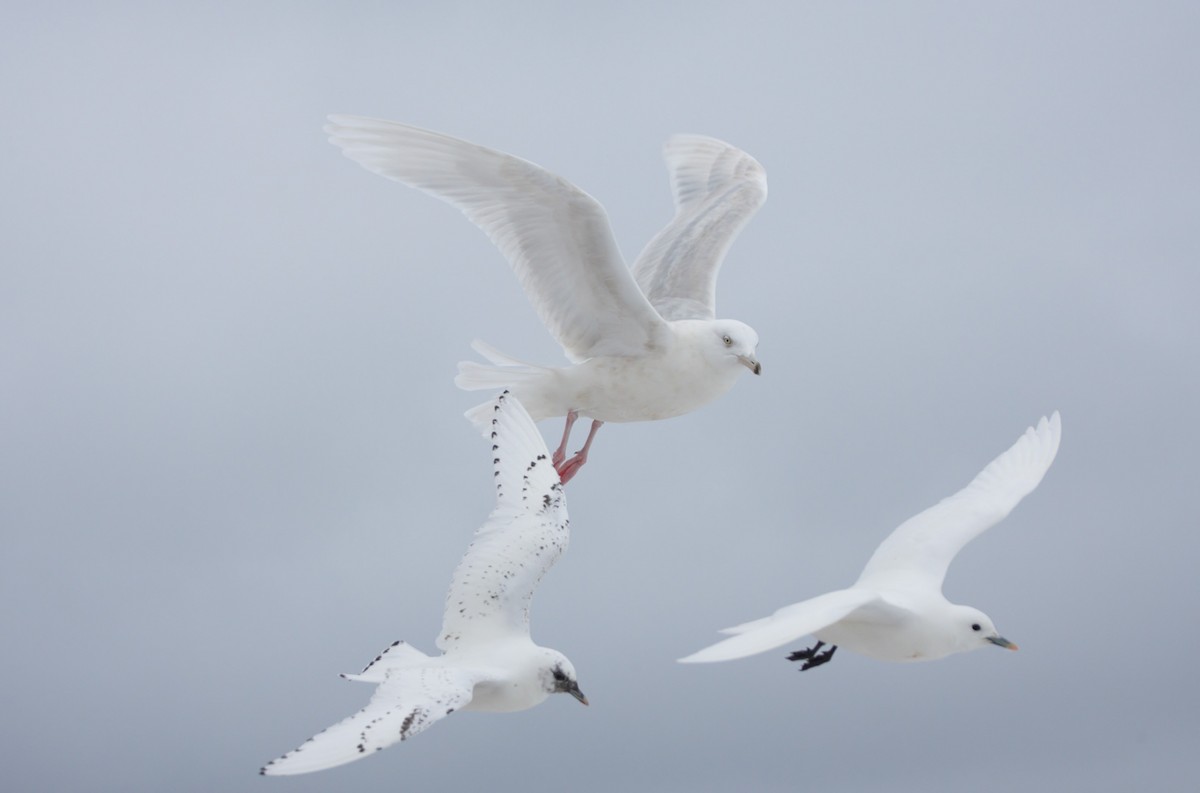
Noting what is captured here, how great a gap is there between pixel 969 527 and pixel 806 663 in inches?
56.2

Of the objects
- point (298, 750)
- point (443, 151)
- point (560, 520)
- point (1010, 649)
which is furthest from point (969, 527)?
point (298, 750)

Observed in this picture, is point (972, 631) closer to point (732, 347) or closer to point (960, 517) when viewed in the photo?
point (960, 517)

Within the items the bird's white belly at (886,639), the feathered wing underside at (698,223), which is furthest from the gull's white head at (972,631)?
the feathered wing underside at (698,223)

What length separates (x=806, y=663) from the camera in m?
9.78

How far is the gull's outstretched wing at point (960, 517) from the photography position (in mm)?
9609

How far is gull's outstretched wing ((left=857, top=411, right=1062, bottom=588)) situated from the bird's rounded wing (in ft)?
4.17

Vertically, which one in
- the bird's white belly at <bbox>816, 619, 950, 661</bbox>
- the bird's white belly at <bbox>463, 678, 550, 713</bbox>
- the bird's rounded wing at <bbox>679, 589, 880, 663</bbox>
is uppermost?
the bird's white belly at <bbox>463, 678, 550, 713</bbox>

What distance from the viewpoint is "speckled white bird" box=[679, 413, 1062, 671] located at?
24.5 feet

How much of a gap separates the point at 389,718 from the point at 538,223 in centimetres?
392

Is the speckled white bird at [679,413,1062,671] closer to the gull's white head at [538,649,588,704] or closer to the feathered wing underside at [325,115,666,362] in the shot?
the gull's white head at [538,649,588,704]

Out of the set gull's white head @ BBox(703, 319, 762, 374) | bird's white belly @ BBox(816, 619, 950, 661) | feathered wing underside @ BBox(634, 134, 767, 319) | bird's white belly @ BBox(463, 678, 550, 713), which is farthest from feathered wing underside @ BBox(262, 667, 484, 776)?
feathered wing underside @ BBox(634, 134, 767, 319)

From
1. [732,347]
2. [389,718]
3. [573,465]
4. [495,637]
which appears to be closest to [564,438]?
[573,465]

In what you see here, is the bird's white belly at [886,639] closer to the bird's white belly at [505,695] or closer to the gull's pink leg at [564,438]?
the bird's white belly at [505,695]

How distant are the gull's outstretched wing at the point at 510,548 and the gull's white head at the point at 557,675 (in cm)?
33
